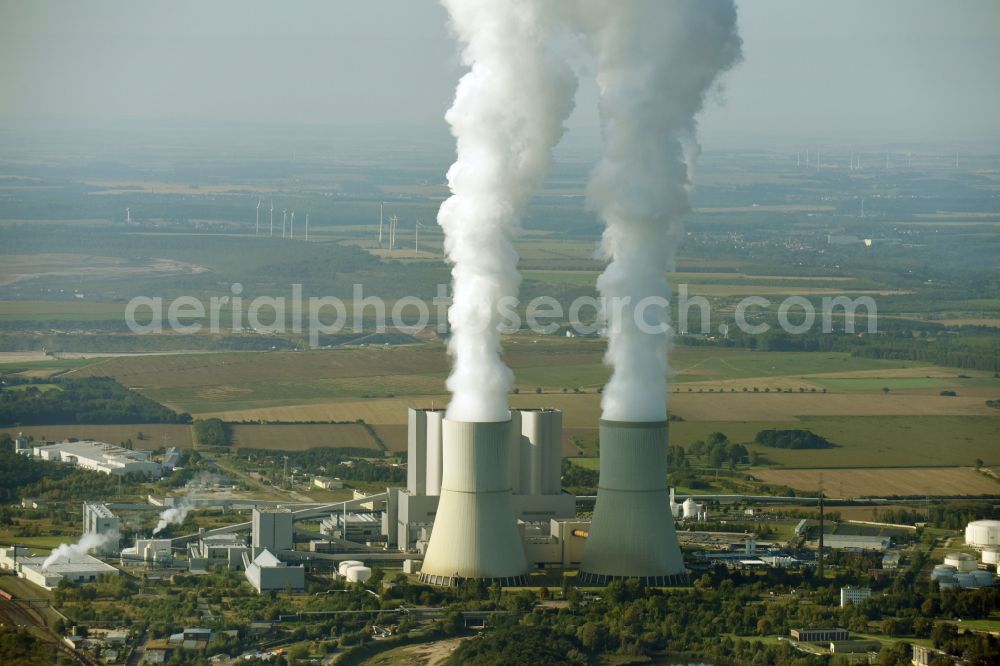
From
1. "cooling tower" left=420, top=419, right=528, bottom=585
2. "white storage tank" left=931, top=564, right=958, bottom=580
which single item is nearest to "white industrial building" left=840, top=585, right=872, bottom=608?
"white storage tank" left=931, top=564, right=958, bottom=580

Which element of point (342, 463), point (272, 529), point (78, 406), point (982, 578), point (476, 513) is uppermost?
point (78, 406)

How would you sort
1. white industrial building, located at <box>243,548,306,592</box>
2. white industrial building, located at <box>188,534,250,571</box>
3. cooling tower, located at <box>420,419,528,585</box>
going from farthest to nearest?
1. white industrial building, located at <box>188,534,250,571</box>
2. white industrial building, located at <box>243,548,306,592</box>
3. cooling tower, located at <box>420,419,528,585</box>

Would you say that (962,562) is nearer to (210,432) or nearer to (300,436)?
(300,436)

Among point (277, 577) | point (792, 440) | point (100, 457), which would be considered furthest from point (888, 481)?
point (277, 577)

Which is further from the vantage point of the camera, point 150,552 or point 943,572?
point 150,552

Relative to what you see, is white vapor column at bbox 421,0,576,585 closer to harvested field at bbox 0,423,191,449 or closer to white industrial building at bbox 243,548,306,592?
white industrial building at bbox 243,548,306,592
